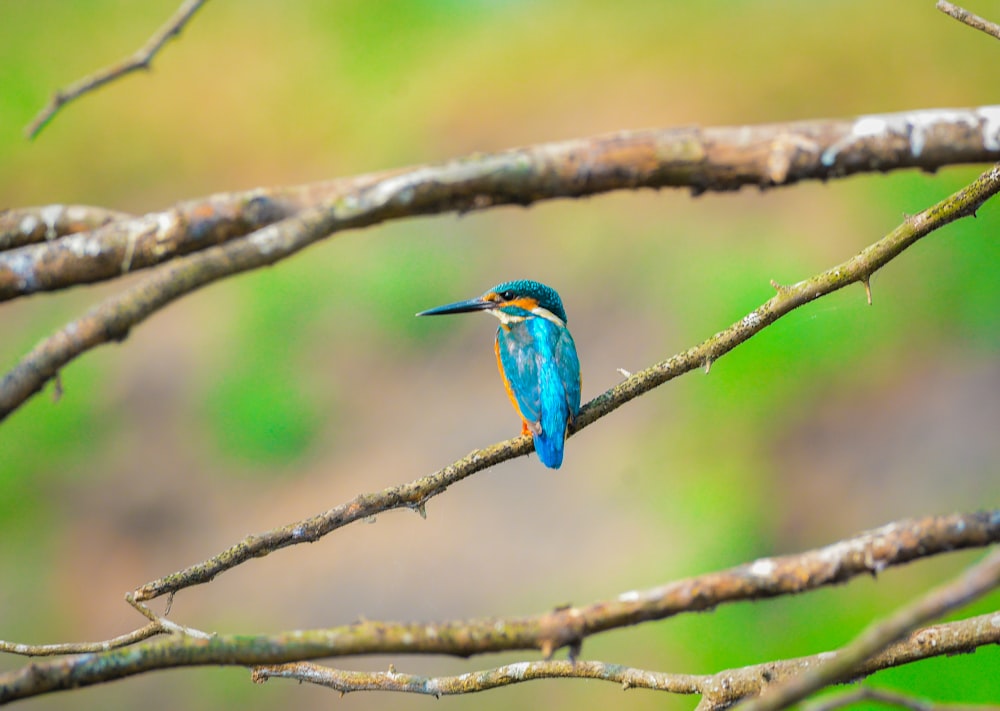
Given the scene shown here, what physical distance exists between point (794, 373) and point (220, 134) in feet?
10.8

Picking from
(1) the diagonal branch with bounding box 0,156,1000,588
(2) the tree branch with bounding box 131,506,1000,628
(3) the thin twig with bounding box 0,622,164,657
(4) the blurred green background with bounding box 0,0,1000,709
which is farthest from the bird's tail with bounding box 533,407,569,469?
(4) the blurred green background with bounding box 0,0,1000,709

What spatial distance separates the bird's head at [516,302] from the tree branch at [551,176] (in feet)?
1.07

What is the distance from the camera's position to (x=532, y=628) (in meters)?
0.89

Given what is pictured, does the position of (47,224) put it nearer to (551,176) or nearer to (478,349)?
(551,176)

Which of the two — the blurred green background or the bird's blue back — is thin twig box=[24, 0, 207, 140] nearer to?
the bird's blue back

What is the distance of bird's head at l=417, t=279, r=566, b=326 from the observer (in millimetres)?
1971

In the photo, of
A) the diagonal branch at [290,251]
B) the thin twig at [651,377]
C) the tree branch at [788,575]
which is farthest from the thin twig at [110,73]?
the tree branch at [788,575]

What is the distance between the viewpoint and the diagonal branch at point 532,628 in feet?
2.81

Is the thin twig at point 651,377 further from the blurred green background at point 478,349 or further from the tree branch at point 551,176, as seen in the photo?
the blurred green background at point 478,349

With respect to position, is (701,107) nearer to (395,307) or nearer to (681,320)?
(681,320)

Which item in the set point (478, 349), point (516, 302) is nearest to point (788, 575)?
point (516, 302)

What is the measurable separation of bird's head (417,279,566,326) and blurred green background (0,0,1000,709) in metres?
1.78

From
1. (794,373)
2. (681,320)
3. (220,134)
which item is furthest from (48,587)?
(794,373)

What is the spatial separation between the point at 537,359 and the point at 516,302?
0.14 metres
